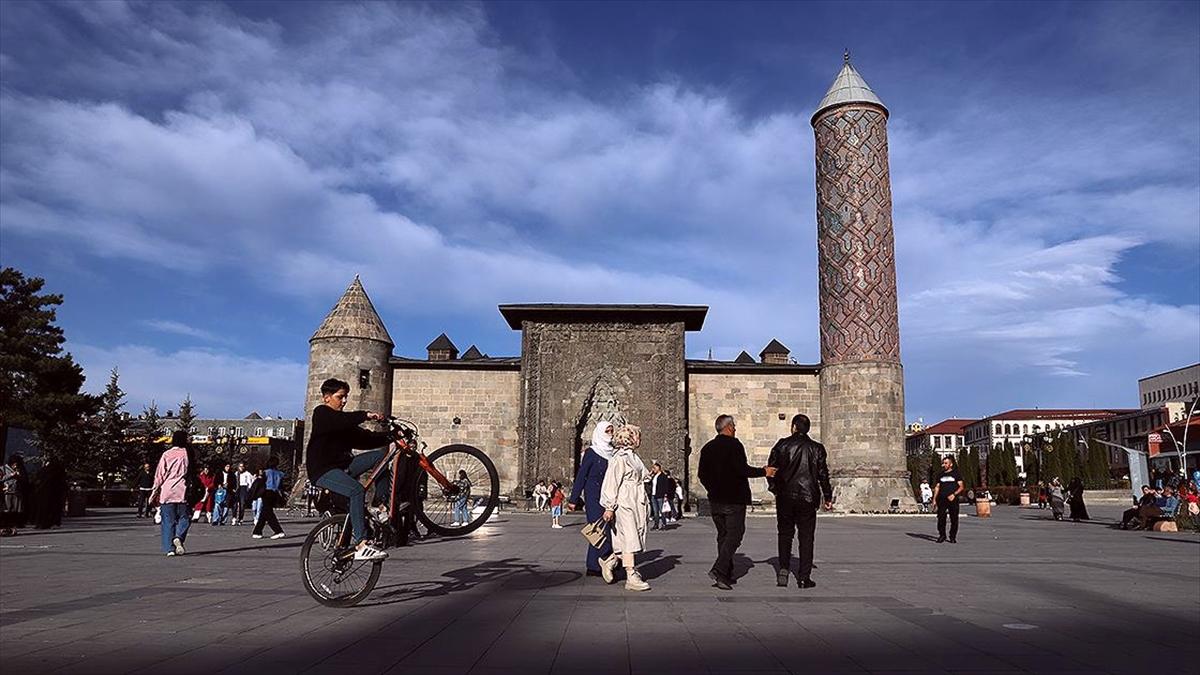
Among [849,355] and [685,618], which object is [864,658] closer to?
[685,618]

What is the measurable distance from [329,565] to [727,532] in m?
3.97

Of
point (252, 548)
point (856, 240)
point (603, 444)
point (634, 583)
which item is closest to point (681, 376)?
point (856, 240)

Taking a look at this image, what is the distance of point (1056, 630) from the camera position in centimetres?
553

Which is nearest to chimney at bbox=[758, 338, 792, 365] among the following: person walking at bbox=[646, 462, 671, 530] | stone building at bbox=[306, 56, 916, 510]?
stone building at bbox=[306, 56, 916, 510]

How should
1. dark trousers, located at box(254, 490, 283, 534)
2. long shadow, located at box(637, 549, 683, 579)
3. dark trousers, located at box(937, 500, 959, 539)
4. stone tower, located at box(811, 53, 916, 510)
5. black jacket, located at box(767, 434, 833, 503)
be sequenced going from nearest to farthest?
black jacket, located at box(767, 434, 833, 503) → long shadow, located at box(637, 549, 683, 579) → dark trousers, located at box(254, 490, 283, 534) → dark trousers, located at box(937, 500, 959, 539) → stone tower, located at box(811, 53, 916, 510)

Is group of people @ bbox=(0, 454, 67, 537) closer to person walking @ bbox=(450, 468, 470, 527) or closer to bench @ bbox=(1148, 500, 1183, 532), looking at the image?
person walking @ bbox=(450, 468, 470, 527)

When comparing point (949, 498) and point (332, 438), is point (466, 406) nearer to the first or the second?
point (949, 498)

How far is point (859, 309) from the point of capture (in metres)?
29.1

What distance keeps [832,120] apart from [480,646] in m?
29.8

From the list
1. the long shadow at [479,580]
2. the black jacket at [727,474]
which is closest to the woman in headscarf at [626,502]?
the black jacket at [727,474]

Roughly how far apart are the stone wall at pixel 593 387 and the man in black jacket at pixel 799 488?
21510 mm

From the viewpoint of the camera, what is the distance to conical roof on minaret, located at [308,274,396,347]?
102 ft

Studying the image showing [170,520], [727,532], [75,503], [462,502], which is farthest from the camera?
[75,503]

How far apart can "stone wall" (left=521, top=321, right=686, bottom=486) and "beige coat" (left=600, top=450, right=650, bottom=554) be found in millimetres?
21992
